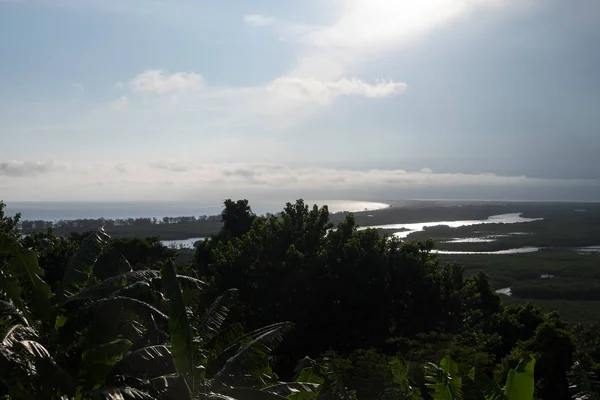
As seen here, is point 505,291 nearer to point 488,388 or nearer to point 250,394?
point 488,388

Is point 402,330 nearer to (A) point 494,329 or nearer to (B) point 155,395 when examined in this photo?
(A) point 494,329

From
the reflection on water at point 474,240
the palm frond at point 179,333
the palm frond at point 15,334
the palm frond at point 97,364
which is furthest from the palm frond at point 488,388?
the reflection on water at point 474,240

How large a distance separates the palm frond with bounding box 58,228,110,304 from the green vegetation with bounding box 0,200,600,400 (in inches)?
0.9

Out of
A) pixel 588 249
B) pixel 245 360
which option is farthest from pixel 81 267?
pixel 588 249

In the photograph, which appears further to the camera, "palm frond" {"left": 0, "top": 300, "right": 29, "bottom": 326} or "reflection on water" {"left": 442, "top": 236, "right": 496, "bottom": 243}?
"reflection on water" {"left": 442, "top": 236, "right": 496, "bottom": 243}

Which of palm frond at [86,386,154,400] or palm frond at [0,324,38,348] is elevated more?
palm frond at [0,324,38,348]

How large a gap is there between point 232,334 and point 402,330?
1463 centimetres

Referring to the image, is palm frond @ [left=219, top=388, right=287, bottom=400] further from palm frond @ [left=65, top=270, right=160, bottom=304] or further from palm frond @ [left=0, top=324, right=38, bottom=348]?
palm frond @ [left=0, top=324, right=38, bottom=348]

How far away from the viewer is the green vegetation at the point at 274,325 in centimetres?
655

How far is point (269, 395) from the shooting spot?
21.7 ft

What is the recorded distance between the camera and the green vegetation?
21.5ft

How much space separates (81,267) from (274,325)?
3.37m

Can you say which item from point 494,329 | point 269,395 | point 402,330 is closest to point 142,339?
point 269,395

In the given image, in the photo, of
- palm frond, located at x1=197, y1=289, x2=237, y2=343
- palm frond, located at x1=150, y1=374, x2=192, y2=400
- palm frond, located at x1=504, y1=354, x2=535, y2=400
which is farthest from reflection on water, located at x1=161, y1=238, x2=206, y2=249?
palm frond, located at x1=504, y1=354, x2=535, y2=400
